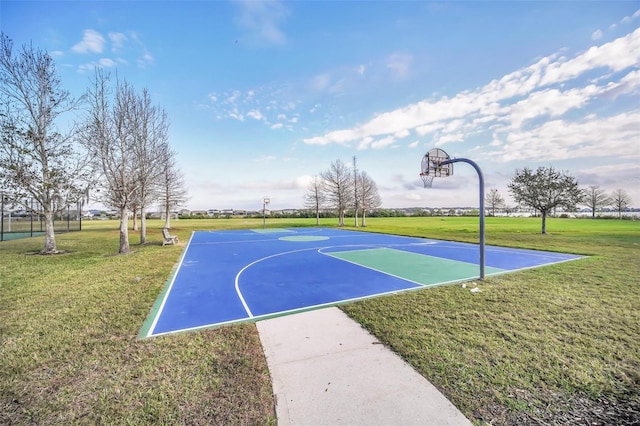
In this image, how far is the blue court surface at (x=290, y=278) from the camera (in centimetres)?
535

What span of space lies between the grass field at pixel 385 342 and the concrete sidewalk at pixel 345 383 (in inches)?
7.0

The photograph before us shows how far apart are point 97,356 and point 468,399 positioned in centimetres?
452

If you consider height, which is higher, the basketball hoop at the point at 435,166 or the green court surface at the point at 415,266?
the basketball hoop at the point at 435,166

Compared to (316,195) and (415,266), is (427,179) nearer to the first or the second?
(415,266)

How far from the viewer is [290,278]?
26.1 ft

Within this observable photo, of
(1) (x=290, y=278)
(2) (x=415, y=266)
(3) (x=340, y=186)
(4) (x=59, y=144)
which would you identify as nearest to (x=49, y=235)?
(4) (x=59, y=144)

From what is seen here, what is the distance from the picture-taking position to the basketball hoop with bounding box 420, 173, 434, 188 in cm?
1006

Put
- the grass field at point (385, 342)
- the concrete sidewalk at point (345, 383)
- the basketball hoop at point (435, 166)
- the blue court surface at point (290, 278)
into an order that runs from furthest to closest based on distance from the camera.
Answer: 1. the basketball hoop at point (435, 166)
2. the blue court surface at point (290, 278)
3. the grass field at point (385, 342)
4. the concrete sidewalk at point (345, 383)

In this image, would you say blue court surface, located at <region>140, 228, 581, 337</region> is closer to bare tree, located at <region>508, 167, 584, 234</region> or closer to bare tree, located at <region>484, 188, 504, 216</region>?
bare tree, located at <region>508, 167, 584, 234</region>

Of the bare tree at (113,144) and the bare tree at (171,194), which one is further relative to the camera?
the bare tree at (171,194)

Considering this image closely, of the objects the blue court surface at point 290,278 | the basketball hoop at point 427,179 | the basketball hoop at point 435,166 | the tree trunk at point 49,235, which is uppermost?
the basketball hoop at point 435,166

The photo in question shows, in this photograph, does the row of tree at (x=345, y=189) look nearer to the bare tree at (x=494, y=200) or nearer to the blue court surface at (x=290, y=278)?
the blue court surface at (x=290, y=278)

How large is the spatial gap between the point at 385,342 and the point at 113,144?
14.7 meters

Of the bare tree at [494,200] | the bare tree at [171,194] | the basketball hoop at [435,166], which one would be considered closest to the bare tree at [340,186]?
the bare tree at [171,194]
